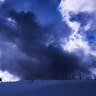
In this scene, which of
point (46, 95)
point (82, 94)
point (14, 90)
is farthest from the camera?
point (14, 90)

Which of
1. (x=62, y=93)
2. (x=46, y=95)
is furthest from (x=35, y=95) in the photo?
(x=62, y=93)

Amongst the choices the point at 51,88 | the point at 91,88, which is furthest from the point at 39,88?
the point at 91,88

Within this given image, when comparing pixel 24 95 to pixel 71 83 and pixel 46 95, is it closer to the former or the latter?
pixel 46 95

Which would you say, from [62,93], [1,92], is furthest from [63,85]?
[1,92]

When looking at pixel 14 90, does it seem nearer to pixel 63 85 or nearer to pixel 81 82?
pixel 63 85

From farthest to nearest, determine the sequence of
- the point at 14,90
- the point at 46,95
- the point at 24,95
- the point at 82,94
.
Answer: the point at 14,90 < the point at 24,95 < the point at 46,95 < the point at 82,94

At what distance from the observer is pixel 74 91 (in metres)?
28.4

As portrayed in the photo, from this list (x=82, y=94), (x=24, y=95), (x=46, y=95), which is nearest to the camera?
(x=82, y=94)

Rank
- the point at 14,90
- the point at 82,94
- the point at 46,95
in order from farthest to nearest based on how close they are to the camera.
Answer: the point at 14,90 → the point at 46,95 → the point at 82,94

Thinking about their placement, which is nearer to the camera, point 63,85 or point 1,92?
point 63,85

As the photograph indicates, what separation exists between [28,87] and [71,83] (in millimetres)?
6543

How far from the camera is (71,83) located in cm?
3198

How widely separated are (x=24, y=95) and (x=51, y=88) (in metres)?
3.47

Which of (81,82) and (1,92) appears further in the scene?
(1,92)
